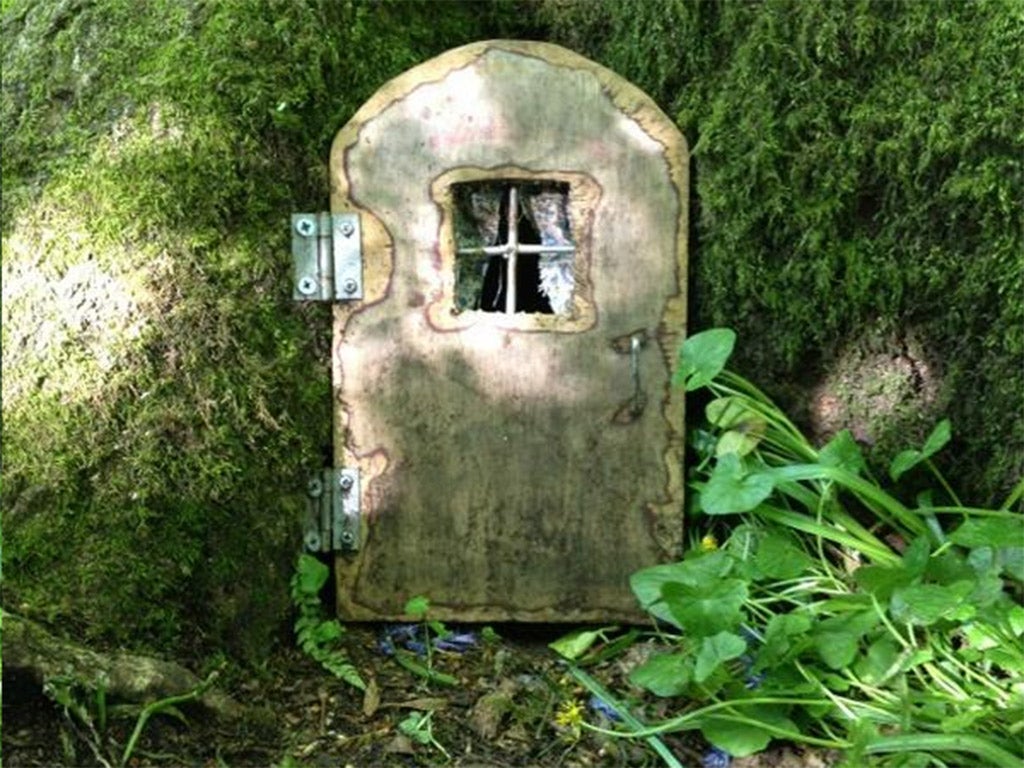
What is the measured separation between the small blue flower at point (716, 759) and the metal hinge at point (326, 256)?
121 centimetres

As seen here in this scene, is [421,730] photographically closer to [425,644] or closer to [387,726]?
[387,726]

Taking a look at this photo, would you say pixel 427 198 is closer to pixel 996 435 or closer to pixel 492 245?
pixel 492 245

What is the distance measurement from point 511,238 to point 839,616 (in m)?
1.07

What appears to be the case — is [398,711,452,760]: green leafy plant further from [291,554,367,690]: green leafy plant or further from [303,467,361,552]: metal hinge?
[303,467,361,552]: metal hinge

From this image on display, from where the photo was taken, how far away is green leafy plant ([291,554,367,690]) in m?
2.70

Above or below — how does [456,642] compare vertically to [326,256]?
below

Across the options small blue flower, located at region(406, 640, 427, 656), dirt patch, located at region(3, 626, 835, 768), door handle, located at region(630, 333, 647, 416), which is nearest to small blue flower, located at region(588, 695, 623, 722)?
dirt patch, located at region(3, 626, 835, 768)

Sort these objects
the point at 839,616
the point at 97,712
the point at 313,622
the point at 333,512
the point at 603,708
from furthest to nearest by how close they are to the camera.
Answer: the point at 333,512 < the point at 313,622 < the point at 603,708 < the point at 839,616 < the point at 97,712

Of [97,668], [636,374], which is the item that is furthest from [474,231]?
[97,668]

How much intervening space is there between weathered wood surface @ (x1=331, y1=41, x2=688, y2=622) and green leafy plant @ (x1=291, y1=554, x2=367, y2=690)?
0.11m

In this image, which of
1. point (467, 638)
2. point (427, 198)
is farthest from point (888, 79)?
point (467, 638)

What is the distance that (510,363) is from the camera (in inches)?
111

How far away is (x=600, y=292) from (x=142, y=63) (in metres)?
1.10

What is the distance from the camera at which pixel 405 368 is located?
2.82 meters
